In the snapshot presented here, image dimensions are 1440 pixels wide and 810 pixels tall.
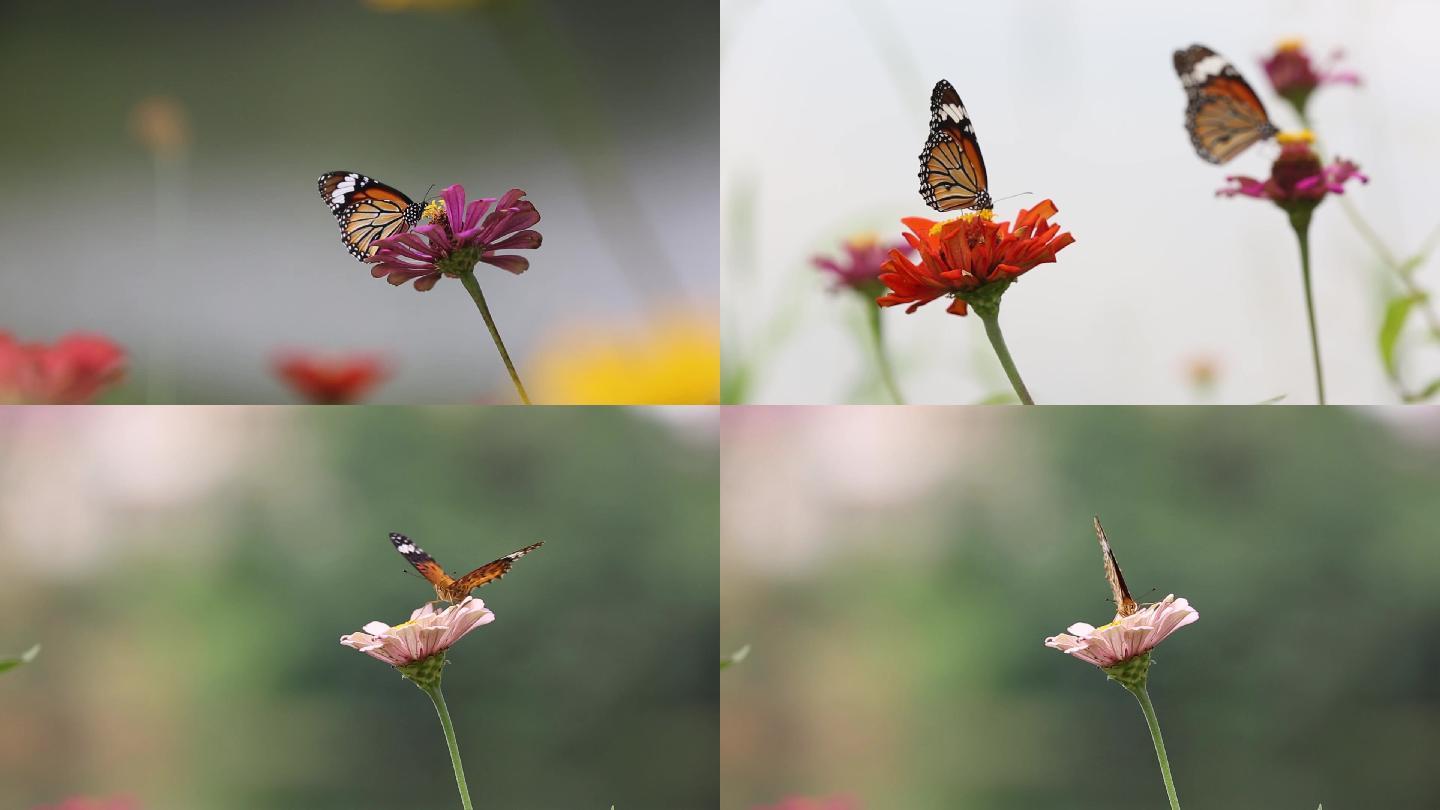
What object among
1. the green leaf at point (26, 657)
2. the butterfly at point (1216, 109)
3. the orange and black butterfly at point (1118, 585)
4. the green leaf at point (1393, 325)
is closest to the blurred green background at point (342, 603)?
the green leaf at point (26, 657)

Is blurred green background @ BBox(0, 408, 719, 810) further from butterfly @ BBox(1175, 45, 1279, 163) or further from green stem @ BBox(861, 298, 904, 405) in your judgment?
butterfly @ BBox(1175, 45, 1279, 163)

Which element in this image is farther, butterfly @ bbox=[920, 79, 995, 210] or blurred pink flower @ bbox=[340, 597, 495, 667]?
butterfly @ bbox=[920, 79, 995, 210]

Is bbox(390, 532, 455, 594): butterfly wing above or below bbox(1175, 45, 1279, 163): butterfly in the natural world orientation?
below

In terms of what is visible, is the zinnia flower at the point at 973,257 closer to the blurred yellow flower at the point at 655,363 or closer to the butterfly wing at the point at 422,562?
the blurred yellow flower at the point at 655,363

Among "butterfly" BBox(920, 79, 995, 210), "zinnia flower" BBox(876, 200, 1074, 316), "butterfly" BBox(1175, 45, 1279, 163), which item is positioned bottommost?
"zinnia flower" BBox(876, 200, 1074, 316)

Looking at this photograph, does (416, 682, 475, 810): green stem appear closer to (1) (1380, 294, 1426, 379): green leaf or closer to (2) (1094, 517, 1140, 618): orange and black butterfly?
(2) (1094, 517, 1140, 618): orange and black butterfly

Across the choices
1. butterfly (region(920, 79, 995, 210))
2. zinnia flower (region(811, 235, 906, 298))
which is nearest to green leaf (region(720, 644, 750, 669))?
zinnia flower (region(811, 235, 906, 298))

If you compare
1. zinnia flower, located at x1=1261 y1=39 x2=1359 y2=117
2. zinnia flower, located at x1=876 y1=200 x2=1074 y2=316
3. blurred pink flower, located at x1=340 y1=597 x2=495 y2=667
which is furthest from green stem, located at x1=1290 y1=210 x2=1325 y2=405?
blurred pink flower, located at x1=340 y1=597 x2=495 y2=667
